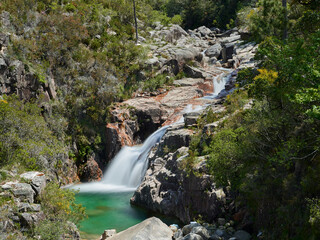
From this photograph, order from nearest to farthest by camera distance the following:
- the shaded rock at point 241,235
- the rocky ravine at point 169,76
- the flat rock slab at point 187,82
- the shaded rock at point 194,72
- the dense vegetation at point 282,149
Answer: the dense vegetation at point 282,149
the shaded rock at point 241,235
the rocky ravine at point 169,76
the flat rock slab at point 187,82
the shaded rock at point 194,72

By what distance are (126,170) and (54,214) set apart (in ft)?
35.7

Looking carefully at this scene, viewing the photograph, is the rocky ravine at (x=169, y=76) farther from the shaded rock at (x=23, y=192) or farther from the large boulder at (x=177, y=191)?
the shaded rock at (x=23, y=192)

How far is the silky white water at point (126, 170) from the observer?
70.8ft

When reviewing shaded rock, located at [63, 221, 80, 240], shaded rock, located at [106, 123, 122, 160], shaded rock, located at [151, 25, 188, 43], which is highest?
shaded rock, located at [151, 25, 188, 43]

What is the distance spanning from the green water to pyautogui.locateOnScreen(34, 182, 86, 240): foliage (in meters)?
2.52

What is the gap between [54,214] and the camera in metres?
12.2

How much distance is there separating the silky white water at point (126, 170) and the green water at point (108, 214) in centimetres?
142

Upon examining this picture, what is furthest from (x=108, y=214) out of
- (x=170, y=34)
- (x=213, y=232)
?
(x=170, y=34)

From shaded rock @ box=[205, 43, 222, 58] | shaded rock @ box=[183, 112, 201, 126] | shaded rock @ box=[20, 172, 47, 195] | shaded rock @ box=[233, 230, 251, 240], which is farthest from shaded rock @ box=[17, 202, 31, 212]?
shaded rock @ box=[205, 43, 222, 58]

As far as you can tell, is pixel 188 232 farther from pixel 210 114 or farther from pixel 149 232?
pixel 210 114

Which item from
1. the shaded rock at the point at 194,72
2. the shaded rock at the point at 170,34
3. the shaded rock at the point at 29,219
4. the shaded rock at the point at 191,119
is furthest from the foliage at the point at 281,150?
the shaded rock at the point at 170,34

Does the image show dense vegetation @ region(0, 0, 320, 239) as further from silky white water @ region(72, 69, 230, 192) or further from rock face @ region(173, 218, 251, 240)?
silky white water @ region(72, 69, 230, 192)

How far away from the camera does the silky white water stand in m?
21.6

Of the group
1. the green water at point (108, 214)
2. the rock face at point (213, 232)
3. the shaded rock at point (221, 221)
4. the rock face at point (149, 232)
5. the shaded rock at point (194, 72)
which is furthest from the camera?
the shaded rock at point (194, 72)
